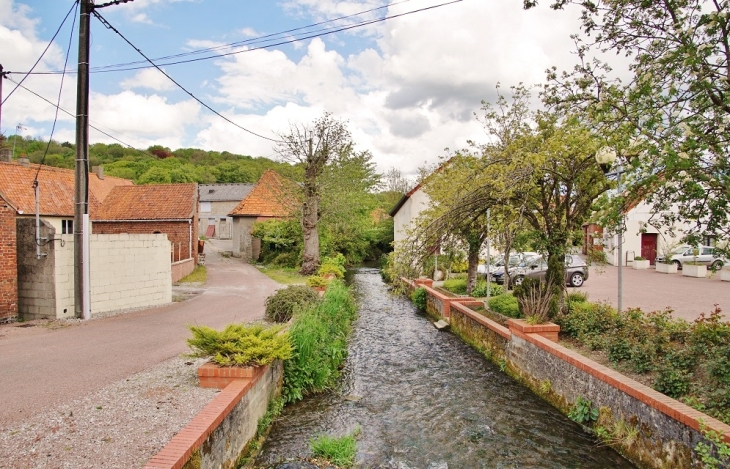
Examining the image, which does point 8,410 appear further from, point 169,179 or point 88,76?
point 169,179

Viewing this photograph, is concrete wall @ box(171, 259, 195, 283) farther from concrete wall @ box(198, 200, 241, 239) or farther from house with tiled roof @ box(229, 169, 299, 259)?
concrete wall @ box(198, 200, 241, 239)

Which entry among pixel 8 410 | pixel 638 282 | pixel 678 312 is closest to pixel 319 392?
pixel 8 410

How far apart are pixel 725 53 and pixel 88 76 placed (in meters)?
12.7

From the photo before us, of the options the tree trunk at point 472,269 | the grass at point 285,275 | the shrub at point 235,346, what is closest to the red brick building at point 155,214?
the grass at point 285,275

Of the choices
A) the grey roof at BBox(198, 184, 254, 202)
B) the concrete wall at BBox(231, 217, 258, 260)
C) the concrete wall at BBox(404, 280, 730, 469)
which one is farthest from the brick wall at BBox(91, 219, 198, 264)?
the grey roof at BBox(198, 184, 254, 202)

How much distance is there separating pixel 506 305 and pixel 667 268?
64.7ft

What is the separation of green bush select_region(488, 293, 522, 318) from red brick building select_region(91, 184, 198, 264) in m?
18.1

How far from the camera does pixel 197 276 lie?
22.0 metres

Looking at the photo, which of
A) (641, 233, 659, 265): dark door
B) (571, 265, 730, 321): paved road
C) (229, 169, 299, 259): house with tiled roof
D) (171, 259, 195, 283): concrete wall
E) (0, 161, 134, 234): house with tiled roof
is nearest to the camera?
(571, 265, 730, 321): paved road

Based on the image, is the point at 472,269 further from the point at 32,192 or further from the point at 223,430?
the point at 32,192

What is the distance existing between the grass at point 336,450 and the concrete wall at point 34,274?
8.59 meters

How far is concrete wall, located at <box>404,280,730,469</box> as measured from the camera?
16.6 feet

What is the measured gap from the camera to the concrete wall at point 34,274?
1111 cm

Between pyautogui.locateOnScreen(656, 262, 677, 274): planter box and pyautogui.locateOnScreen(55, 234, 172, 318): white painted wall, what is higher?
pyautogui.locateOnScreen(55, 234, 172, 318): white painted wall
